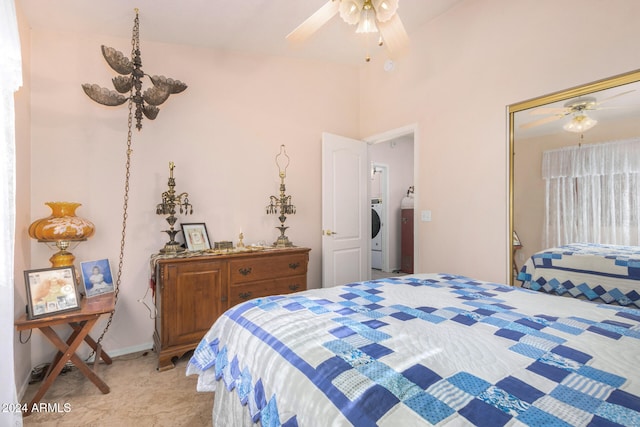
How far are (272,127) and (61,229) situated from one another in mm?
2051

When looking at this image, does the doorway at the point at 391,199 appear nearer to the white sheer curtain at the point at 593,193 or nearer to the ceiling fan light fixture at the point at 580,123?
the white sheer curtain at the point at 593,193

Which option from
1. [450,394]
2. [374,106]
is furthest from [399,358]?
[374,106]

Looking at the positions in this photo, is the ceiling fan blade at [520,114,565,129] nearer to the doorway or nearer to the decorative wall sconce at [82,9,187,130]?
the decorative wall sconce at [82,9,187,130]

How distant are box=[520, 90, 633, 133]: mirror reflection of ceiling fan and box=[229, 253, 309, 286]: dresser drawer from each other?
227cm

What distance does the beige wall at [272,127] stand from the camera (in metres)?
2.25

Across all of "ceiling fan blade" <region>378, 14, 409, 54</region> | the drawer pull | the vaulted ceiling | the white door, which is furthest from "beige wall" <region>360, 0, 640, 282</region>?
the drawer pull

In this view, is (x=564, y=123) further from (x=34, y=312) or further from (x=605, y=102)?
(x=34, y=312)

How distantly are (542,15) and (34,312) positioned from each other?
12.6ft

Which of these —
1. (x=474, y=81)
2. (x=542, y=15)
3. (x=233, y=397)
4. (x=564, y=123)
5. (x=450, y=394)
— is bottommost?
(x=233, y=397)

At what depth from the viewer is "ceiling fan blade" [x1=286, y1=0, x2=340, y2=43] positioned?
1789mm

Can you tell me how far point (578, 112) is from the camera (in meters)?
2.06

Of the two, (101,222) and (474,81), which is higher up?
(474,81)

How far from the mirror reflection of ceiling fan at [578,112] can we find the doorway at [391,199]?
11.4ft

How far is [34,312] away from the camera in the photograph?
1.82 meters
